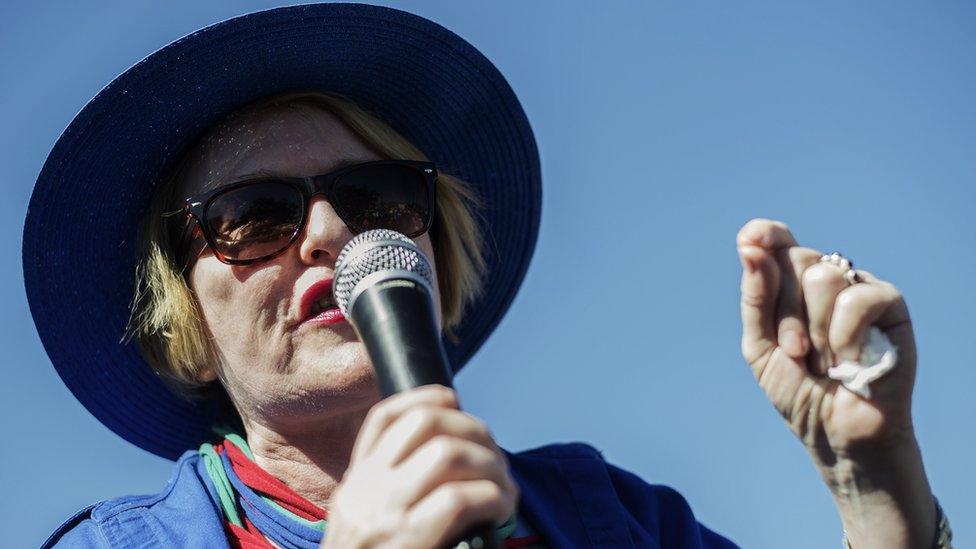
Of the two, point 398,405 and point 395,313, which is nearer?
point 398,405

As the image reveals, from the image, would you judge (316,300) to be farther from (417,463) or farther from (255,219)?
(417,463)

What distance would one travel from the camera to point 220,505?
3119 millimetres

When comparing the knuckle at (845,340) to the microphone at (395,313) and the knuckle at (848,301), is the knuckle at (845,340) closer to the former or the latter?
the knuckle at (848,301)

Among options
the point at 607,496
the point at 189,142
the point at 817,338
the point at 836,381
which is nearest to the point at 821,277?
the point at 817,338

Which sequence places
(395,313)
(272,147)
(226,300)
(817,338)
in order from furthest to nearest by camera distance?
1. (272,147)
2. (226,300)
3. (817,338)
4. (395,313)

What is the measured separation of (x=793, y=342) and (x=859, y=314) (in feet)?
0.48

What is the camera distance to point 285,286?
10.0 feet

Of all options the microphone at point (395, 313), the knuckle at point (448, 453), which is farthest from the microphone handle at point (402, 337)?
the knuckle at point (448, 453)

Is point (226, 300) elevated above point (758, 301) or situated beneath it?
elevated above

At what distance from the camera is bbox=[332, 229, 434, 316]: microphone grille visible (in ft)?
6.71

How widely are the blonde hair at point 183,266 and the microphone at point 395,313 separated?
138 cm

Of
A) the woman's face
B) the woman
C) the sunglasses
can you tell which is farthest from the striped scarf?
the sunglasses

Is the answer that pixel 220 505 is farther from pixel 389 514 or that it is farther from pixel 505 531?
pixel 389 514

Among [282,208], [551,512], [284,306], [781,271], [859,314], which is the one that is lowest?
[551,512]
